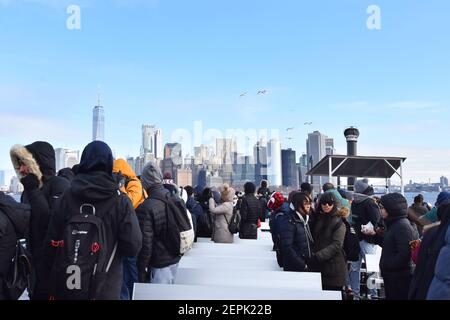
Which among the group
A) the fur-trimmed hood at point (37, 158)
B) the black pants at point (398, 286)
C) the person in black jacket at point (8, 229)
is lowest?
the black pants at point (398, 286)

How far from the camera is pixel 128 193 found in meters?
5.14

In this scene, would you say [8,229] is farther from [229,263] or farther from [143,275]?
[229,263]

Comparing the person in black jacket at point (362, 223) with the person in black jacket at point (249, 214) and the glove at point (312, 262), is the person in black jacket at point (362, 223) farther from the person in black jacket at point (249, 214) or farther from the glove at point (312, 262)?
the glove at point (312, 262)

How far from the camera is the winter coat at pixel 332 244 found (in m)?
5.21

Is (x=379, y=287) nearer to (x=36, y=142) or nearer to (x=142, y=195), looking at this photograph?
(x=142, y=195)

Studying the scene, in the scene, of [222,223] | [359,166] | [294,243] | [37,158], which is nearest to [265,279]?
[294,243]

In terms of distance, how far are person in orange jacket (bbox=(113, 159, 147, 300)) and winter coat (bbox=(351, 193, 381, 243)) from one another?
4.11 m

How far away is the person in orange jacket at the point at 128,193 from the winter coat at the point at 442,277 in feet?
10.1

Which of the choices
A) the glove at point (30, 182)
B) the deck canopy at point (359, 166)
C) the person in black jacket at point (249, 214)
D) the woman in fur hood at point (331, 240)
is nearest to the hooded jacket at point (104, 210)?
the glove at point (30, 182)

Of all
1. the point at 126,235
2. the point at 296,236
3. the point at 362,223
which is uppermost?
the point at 126,235

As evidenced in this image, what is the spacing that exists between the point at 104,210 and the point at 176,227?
1587 millimetres
